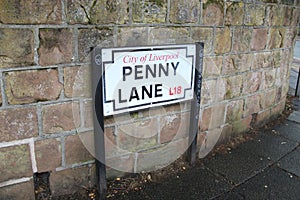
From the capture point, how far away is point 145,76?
74.2 inches

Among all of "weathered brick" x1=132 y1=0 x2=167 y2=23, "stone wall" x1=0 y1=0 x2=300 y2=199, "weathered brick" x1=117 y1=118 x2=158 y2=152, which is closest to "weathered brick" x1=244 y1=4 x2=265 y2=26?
"stone wall" x1=0 y1=0 x2=300 y2=199

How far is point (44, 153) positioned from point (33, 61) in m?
0.61

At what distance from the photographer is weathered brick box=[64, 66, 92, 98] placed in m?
1.64

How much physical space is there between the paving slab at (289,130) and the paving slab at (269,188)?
87 cm

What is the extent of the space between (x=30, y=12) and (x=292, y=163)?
2545 millimetres

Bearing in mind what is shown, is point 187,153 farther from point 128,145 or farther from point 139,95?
point 139,95

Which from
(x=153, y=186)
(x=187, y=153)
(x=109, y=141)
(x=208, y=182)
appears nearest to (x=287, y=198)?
(x=208, y=182)

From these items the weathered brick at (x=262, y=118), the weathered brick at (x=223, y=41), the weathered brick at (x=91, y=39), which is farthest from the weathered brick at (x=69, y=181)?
the weathered brick at (x=262, y=118)

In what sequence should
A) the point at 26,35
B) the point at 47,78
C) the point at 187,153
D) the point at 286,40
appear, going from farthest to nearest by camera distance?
the point at 286,40
the point at 187,153
the point at 47,78
the point at 26,35

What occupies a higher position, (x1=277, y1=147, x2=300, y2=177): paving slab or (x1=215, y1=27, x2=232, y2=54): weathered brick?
(x1=215, y1=27, x2=232, y2=54): weathered brick

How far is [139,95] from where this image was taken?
189 cm

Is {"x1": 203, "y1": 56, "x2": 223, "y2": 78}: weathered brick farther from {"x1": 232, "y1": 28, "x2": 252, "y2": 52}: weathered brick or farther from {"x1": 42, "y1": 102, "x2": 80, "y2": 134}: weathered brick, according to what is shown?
{"x1": 42, "y1": 102, "x2": 80, "y2": 134}: weathered brick

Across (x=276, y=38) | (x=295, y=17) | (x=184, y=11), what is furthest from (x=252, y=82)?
(x=184, y=11)

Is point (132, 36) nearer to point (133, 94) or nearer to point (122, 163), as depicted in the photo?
point (133, 94)
